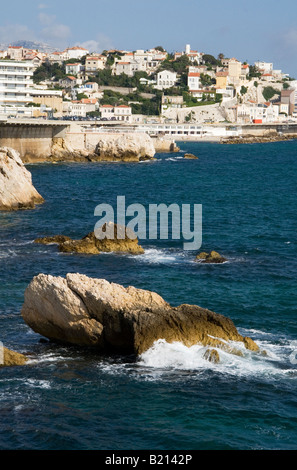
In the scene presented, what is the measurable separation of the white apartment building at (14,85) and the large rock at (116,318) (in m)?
92.8

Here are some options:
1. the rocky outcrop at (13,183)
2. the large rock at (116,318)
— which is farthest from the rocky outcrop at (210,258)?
the rocky outcrop at (13,183)

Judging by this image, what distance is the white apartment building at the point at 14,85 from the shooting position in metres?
115

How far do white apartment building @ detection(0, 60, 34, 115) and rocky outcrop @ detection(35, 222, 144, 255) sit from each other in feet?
256

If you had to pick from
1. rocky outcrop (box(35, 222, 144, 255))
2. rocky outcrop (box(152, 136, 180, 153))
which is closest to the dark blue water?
rocky outcrop (box(35, 222, 144, 255))

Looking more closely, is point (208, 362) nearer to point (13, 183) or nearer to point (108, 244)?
point (108, 244)

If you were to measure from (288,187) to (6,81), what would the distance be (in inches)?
2202

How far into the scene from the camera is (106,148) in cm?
9788

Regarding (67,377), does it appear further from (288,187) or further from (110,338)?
(288,187)

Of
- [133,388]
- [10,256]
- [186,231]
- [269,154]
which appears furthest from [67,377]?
[269,154]

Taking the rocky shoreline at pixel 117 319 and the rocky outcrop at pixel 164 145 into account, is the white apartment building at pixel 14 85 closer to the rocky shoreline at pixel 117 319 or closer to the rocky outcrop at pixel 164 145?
the rocky outcrop at pixel 164 145

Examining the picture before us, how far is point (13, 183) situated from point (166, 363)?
29.7 metres

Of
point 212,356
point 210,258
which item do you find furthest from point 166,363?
point 210,258

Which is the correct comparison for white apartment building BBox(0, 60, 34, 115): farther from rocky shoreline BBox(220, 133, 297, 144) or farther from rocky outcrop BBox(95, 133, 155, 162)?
rocky shoreline BBox(220, 133, 297, 144)

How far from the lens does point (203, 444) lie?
18.2 meters
